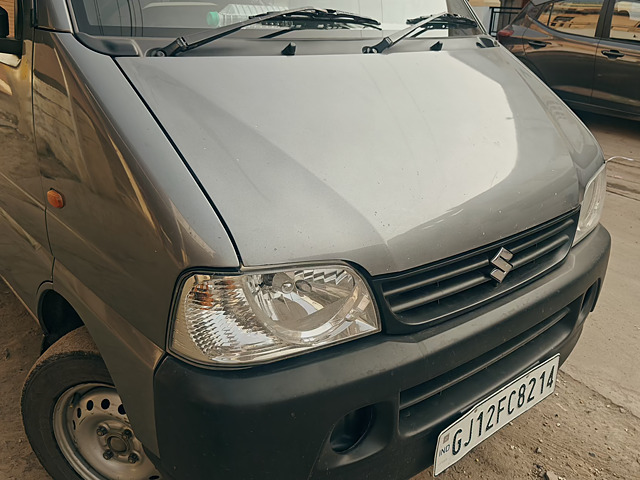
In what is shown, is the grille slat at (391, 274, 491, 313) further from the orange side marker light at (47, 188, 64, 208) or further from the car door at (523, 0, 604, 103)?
the car door at (523, 0, 604, 103)

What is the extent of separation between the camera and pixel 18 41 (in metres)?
1.90

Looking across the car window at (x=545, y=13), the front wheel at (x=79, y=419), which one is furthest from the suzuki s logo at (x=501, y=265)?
the car window at (x=545, y=13)

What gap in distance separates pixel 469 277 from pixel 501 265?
11 cm

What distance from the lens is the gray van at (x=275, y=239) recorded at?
1396mm

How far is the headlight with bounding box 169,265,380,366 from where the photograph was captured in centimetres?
138

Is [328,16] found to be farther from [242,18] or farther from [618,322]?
[618,322]

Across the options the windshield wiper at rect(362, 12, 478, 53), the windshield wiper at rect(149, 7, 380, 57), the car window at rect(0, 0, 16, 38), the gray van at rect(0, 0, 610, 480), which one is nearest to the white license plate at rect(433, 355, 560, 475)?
the gray van at rect(0, 0, 610, 480)

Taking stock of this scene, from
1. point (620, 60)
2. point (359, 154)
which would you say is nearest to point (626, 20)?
point (620, 60)

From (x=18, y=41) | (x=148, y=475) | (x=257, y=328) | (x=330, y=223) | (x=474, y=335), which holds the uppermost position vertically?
(x=18, y=41)

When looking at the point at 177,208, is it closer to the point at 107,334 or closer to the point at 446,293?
the point at 107,334

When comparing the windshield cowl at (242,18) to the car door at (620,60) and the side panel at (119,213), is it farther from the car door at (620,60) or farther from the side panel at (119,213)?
the car door at (620,60)

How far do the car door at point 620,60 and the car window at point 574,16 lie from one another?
17 centimetres

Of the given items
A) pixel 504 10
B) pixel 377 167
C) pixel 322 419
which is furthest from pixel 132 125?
pixel 504 10

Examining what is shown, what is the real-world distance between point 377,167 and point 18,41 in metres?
1.21
